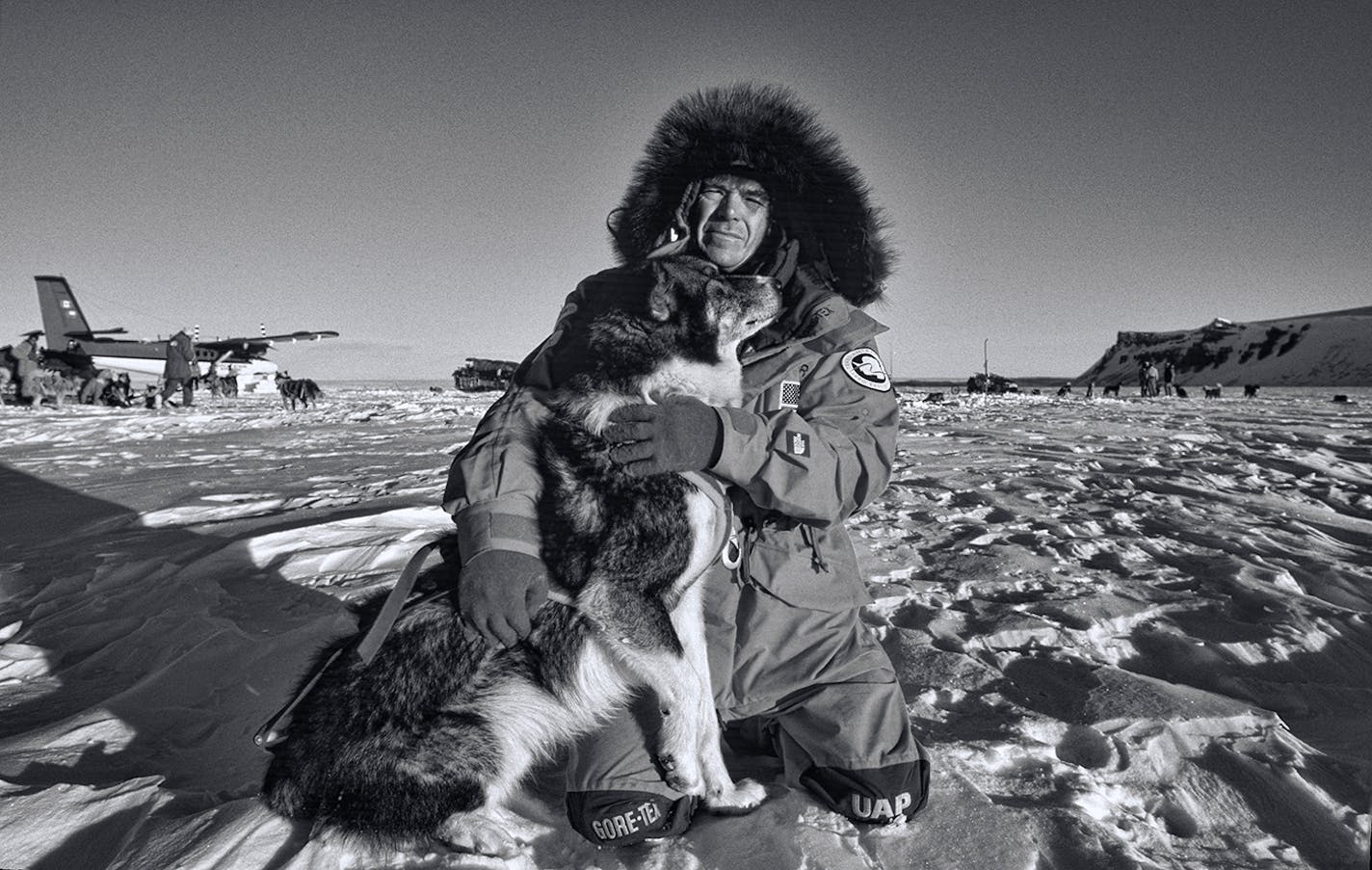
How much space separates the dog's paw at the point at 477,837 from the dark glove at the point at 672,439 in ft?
3.61

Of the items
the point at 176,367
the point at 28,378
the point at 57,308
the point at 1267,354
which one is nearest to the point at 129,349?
the point at 28,378

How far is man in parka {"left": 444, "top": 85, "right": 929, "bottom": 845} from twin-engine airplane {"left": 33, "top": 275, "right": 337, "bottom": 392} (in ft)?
112

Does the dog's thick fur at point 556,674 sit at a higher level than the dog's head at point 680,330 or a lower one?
lower

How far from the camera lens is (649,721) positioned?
7.31 feet

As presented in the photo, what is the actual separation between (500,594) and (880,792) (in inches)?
48.9

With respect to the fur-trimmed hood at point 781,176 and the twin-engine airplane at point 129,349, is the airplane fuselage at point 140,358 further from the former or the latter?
the fur-trimmed hood at point 781,176

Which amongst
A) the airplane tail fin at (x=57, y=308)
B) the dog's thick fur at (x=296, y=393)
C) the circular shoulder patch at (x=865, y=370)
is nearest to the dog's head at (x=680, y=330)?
the circular shoulder patch at (x=865, y=370)

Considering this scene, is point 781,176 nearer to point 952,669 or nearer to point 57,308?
point 952,669

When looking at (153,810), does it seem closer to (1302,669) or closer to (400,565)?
(400,565)

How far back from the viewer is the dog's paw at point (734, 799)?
2031mm

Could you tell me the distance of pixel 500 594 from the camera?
194 cm

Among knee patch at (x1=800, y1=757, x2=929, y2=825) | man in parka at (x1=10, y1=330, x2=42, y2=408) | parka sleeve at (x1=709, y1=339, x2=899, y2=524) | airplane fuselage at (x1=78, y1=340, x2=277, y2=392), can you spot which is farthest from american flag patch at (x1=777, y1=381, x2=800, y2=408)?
airplane fuselage at (x1=78, y1=340, x2=277, y2=392)

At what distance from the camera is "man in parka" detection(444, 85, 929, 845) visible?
6.53ft

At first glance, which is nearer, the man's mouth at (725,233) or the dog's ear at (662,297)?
the dog's ear at (662,297)
